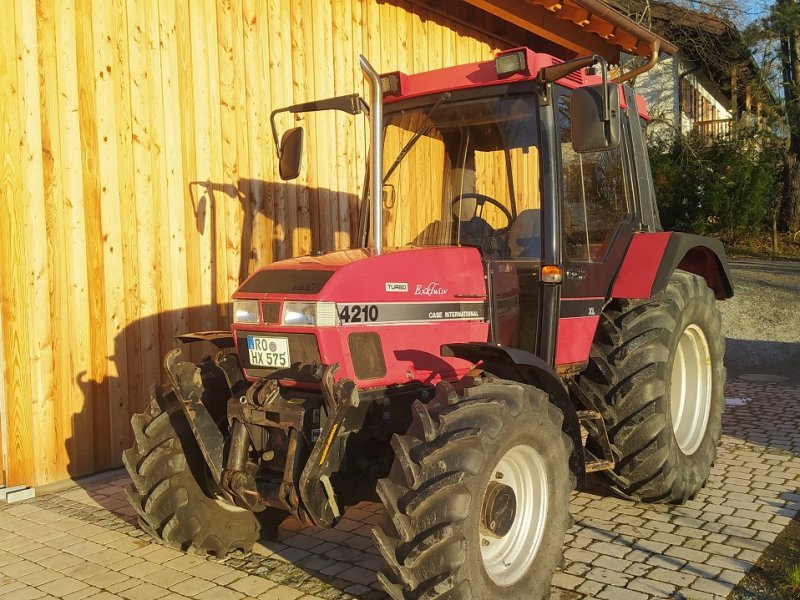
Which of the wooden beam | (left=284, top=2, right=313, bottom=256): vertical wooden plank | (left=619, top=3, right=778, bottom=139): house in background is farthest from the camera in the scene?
(left=619, top=3, right=778, bottom=139): house in background

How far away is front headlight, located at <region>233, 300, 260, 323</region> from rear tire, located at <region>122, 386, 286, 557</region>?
0.60 m

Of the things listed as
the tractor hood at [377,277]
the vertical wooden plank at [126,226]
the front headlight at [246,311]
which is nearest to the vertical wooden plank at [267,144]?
the vertical wooden plank at [126,226]

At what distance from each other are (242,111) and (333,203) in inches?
49.5

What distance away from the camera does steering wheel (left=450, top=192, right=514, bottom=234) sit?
421cm

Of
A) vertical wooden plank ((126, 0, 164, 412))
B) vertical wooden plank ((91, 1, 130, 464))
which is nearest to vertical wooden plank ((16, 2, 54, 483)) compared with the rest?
vertical wooden plank ((91, 1, 130, 464))

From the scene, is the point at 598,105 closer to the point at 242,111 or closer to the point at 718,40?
the point at 242,111

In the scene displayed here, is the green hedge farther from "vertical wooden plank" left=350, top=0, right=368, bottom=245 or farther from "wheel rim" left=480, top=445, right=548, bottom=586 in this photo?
"wheel rim" left=480, top=445, right=548, bottom=586

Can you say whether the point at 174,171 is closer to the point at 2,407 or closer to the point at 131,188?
the point at 131,188

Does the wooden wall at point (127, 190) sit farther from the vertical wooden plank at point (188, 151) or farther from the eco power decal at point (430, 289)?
the eco power decal at point (430, 289)

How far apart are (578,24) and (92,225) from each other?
5774 millimetres

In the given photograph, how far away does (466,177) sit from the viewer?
4.35m

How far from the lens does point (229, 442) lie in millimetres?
3719

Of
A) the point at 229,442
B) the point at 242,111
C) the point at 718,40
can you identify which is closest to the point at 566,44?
the point at 242,111

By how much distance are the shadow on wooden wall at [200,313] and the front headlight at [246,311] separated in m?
2.24
